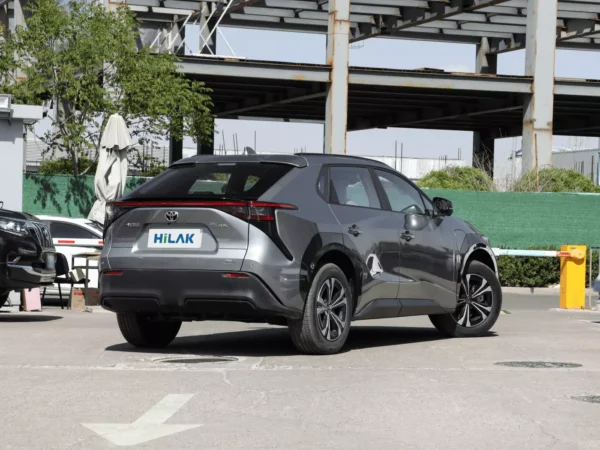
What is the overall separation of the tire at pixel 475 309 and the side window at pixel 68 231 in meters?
8.95

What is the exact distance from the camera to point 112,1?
105 feet

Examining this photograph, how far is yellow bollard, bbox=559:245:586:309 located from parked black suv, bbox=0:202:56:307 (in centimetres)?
773

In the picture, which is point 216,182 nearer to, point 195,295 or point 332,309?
point 195,295

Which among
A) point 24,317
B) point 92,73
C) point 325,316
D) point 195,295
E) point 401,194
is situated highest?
point 92,73

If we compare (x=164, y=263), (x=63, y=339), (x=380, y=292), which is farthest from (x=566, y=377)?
(x=63, y=339)

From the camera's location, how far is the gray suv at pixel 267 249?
10.1m

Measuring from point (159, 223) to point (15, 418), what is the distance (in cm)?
340

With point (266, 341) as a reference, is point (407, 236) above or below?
above

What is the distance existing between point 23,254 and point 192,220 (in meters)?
5.43

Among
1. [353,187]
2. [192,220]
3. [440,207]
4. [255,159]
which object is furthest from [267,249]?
[440,207]

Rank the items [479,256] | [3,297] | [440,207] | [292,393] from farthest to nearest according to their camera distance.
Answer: [3,297]
[479,256]
[440,207]
[292,393]

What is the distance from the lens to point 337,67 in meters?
34.4

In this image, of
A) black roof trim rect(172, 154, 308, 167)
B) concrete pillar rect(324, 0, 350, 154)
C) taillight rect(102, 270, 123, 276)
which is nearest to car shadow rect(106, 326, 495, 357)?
taillight rect(102, 270, 123, 276)

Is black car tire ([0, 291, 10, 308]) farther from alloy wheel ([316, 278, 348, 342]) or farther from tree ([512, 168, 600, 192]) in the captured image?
tree ([512, 168, 600, 192])
